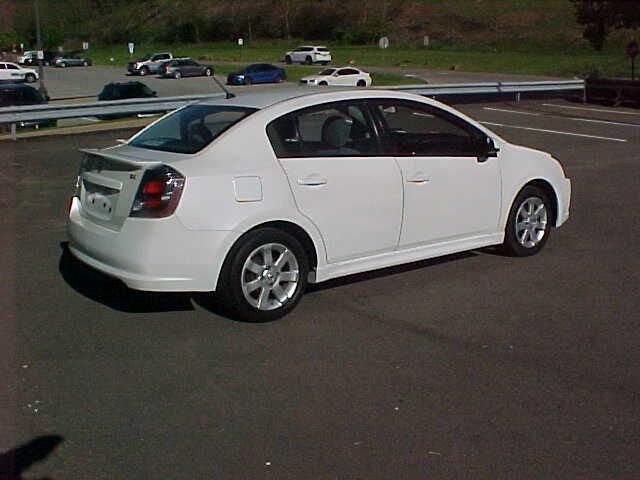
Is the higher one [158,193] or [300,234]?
[158,193]

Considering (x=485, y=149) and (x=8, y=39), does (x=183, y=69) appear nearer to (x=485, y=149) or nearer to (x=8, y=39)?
(x=485, y=149)

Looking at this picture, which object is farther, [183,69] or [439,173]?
[183,69]

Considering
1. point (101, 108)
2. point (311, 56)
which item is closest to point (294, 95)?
point (101, 108)

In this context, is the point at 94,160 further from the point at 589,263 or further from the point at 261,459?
the point at 589,263

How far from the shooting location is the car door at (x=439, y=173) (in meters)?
6.53

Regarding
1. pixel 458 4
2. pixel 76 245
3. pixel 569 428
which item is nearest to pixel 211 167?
pixel 76 245

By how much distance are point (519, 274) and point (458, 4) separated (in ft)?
299

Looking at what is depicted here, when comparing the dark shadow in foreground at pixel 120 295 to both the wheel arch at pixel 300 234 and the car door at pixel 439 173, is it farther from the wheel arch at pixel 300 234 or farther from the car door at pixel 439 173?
the car door at pixel 439 173

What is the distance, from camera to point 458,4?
306ft

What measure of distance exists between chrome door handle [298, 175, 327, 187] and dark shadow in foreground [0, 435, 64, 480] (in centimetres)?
253

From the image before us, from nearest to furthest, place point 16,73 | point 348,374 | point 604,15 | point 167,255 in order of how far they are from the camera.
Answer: point 348,374 < point 167,255 < point 604,15 < point 16,73

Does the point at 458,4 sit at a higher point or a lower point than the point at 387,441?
higher

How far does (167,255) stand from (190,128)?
1185 mm

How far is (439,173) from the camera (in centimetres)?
670
